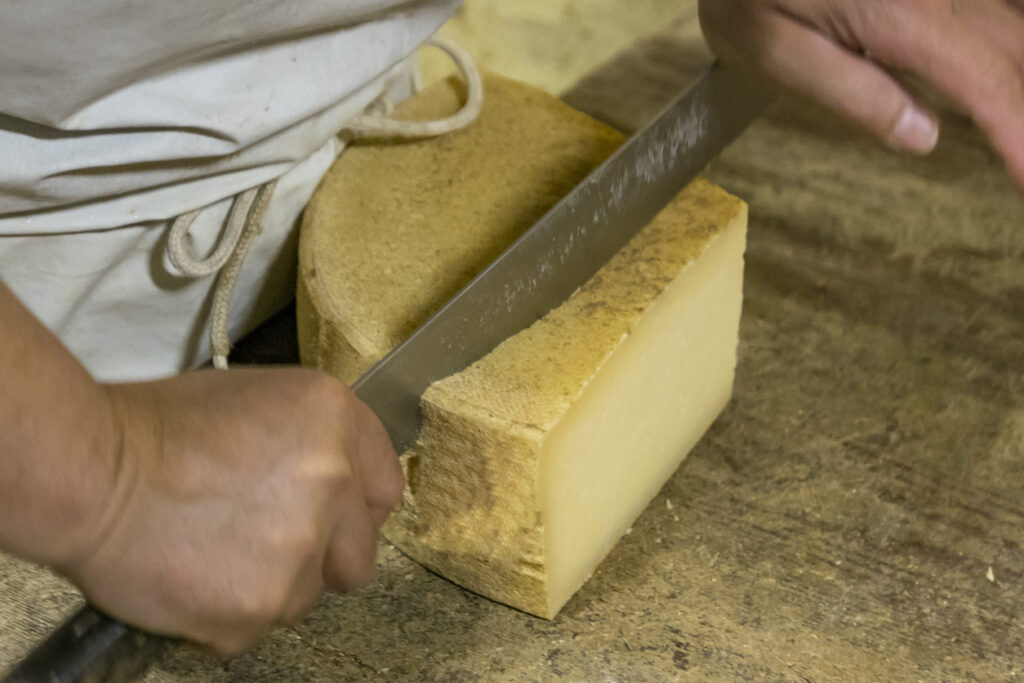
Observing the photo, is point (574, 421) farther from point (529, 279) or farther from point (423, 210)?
point (423, 210)

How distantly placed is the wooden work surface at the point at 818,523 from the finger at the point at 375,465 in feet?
0.95

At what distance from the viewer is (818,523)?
107cm

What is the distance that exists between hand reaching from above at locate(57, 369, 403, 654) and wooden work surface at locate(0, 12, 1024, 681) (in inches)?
13.5

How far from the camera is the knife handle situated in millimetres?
595

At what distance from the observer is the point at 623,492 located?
1.02 metres

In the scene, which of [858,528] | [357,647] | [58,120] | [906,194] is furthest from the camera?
[906,194]

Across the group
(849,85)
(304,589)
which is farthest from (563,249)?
(304,589)

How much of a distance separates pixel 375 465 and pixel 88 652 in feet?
0.73

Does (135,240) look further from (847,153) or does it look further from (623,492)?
(847,153)

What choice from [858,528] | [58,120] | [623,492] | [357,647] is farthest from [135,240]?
[858,528]

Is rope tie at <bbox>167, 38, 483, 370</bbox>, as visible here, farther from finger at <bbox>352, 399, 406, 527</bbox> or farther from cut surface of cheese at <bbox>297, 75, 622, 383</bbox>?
finger at <bbox>352, 399, 406, 527</bbox>

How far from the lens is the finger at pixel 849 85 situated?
3.18ft

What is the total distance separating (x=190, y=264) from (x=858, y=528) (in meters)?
0.79

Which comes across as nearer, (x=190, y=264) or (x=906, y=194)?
(x=190, y=264)
